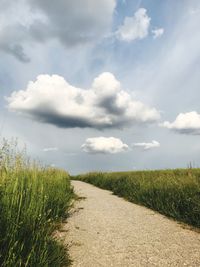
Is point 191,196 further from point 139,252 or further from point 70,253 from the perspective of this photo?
point 70,253

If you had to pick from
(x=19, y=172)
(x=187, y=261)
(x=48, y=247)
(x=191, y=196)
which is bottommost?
(x=187, y=261)

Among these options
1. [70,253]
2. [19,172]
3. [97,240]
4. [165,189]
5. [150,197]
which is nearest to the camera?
[70,253]

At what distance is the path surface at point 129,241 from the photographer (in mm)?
4352

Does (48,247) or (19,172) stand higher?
(19,172)

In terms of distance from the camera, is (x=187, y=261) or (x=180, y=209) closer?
(x=187, y=261)

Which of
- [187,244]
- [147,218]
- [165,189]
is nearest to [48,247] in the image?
[187,244]

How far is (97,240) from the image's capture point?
536 cm

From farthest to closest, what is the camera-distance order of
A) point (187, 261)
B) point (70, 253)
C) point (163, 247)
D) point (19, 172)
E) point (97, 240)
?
point (19, 172) → point (97, 240) → point (163, 247) → point (70, 253) → point (187, 261)

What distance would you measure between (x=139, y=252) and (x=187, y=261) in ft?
2.40

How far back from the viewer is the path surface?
14.3 feet

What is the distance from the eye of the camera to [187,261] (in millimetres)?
4340

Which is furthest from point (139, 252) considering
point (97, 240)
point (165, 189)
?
point (165, 189)

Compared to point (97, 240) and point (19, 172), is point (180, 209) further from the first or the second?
point (19, 172)

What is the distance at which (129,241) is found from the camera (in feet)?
17.3
